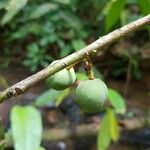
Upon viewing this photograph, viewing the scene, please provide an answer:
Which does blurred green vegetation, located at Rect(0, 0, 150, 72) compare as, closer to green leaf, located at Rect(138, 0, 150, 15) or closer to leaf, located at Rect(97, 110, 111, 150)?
leaf, located at Rect(97, 110, 111, 150)

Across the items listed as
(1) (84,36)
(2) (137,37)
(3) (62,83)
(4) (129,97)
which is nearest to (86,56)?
(3) (62,83)

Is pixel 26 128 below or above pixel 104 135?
above

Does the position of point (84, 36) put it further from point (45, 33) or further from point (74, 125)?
point (74, 125)

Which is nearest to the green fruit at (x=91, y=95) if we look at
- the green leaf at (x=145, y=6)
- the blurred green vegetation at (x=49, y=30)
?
the green leaf at (x=145, y=6)

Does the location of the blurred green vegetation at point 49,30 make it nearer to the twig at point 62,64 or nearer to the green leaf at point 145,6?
the green leaf at point 145,6

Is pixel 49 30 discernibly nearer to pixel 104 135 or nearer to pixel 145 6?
pixel 104 135

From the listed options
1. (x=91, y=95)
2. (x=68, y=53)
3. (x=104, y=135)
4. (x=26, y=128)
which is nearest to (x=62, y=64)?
(x=91, y=95)

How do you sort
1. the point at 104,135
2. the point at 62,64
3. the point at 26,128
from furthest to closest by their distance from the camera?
the point at 104,135
the point at 26,128
the point at 62,64
